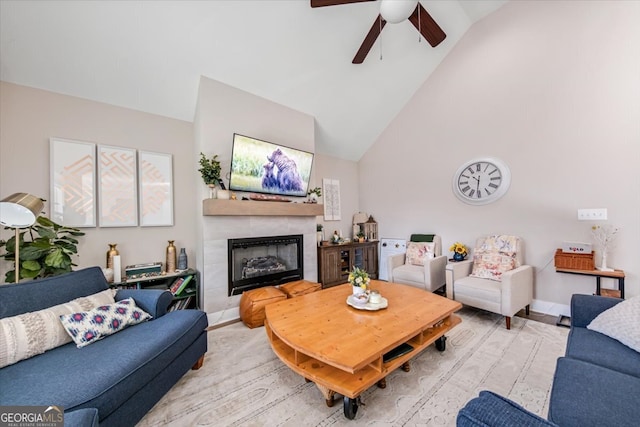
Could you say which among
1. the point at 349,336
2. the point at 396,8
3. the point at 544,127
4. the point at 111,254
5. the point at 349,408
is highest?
the point at 396,8

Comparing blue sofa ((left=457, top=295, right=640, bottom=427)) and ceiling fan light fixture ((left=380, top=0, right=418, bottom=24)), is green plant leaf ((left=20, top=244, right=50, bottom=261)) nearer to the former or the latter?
blue sofa ((left=457, top=295, right=640, bottom=427))

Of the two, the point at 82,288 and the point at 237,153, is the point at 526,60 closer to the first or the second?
the point at 237,153

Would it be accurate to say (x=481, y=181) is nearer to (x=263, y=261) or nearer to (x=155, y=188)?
(x=263, y=261)

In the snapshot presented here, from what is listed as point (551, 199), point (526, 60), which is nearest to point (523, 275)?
point (551, 199)

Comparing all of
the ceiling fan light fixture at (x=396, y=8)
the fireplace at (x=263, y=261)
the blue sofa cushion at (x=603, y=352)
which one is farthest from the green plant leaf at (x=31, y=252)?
the blue sofa cushion at (x=603, y=352)

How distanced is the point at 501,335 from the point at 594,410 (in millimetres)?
1748

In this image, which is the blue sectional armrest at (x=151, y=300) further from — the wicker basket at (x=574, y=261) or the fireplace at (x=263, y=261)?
the wicker basket at (x=574, y=261)

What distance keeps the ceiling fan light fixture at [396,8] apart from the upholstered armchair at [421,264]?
9.05ft

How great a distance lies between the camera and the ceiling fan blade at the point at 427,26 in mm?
2213

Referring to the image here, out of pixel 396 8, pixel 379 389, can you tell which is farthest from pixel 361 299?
pixel 396 8

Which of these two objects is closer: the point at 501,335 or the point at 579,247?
the point at 501,335

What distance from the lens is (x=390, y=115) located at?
449 centimetres

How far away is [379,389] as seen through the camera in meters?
1.68

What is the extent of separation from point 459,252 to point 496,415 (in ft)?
10.6
